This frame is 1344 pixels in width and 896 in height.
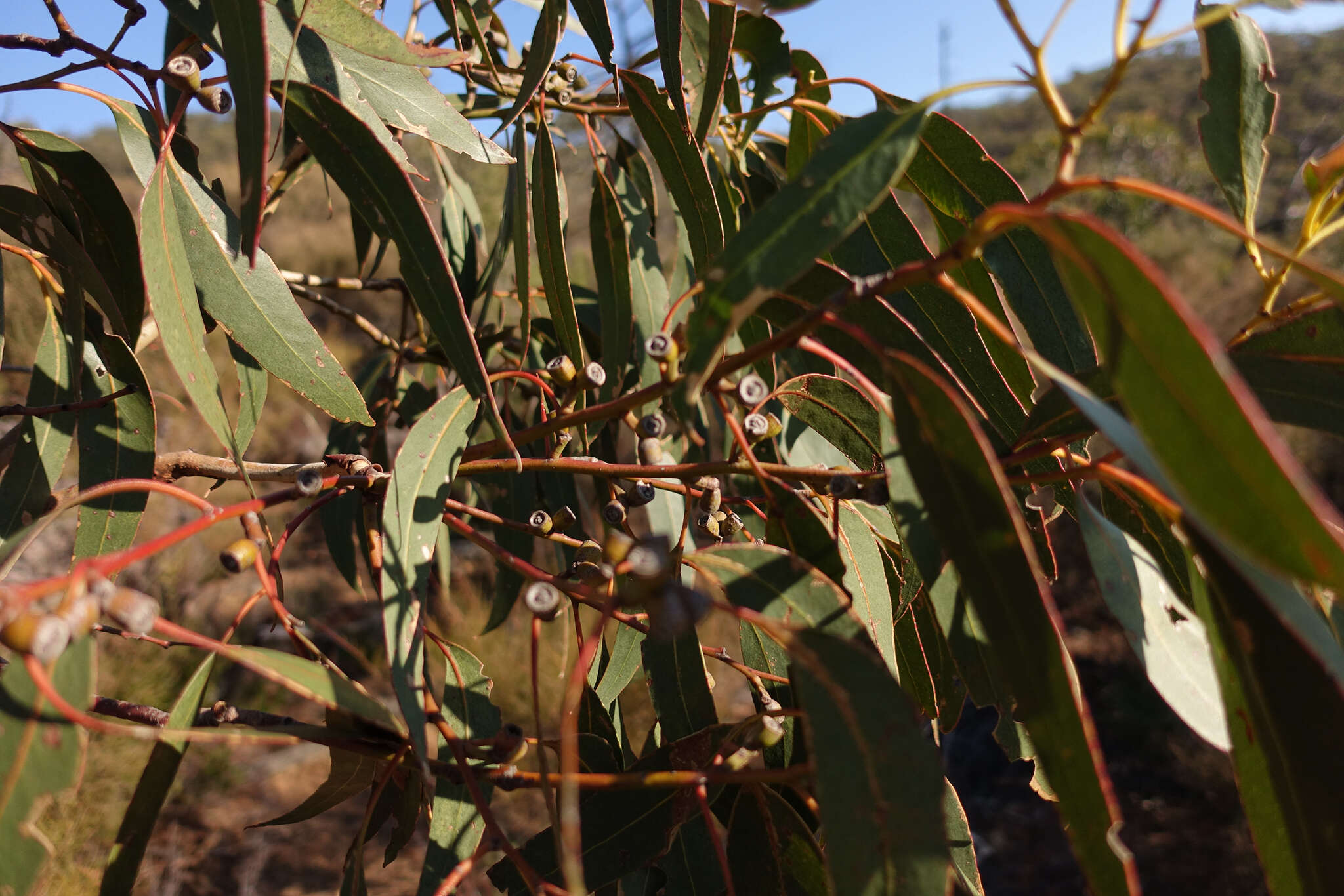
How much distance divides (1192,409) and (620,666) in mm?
727

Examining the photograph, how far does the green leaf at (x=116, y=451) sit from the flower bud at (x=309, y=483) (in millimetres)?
339

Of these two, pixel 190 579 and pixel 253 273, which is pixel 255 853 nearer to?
pixel 190 579

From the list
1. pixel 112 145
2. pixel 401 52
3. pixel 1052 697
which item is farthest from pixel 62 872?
pixel 112 145

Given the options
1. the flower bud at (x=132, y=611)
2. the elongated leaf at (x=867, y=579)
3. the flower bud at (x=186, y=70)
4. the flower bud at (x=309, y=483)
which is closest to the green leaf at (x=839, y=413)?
the elongated leaf at (x=867, y=579)

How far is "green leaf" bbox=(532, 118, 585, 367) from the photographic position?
2.77ft

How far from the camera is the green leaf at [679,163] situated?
0.88 m

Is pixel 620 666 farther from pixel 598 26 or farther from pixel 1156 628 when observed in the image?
pixel 598 26

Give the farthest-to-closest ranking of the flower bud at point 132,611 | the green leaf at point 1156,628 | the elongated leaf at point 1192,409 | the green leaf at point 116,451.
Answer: the green leaf at point 116,451 → the green leaf at point 1156,628 → the flower bud at point 132,611 → the elongated leaf at point 1192,409

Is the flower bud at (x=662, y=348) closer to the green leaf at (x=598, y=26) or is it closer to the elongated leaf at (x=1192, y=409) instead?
the elongated leaf at (x=1192, y=409)

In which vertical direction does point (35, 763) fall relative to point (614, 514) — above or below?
below

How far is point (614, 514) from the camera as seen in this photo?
78 centimetres

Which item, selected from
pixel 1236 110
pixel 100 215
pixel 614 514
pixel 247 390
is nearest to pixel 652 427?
pixel 614 514

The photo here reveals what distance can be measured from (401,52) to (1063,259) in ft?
1.89

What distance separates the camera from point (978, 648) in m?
0.62
